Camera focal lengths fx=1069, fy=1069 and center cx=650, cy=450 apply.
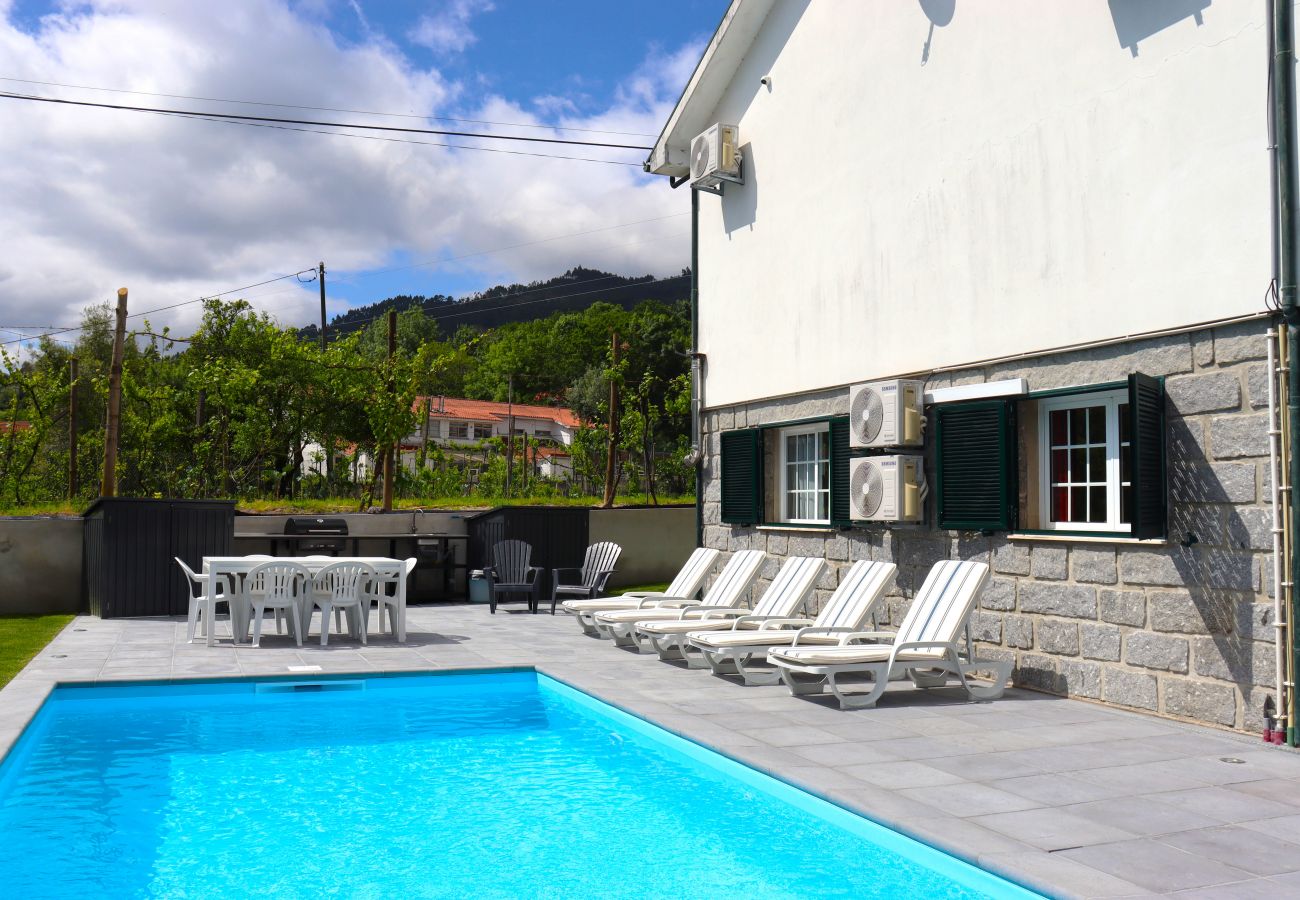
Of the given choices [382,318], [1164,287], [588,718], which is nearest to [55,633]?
[588,718]

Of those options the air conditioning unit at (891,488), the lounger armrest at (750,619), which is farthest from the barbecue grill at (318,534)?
the air conditioning unit at (891,488)

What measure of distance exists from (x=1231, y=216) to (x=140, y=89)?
14.5 metres

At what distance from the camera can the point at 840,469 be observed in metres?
10.2

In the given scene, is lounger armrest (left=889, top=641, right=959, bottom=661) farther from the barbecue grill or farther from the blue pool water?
the barbecue grill

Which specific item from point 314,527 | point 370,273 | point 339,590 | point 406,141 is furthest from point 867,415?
point 370,273

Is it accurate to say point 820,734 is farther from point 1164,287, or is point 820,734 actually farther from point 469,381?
point 469,381

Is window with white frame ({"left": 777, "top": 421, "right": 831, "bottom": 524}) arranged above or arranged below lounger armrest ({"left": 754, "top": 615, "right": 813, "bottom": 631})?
above

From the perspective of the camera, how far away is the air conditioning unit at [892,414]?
9.02 m

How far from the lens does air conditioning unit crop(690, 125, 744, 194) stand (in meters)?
12.1

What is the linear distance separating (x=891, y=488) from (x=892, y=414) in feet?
2.07

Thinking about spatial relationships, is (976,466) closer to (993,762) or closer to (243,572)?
(993,762)

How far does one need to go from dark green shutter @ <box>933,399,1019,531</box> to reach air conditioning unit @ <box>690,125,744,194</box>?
455 cm

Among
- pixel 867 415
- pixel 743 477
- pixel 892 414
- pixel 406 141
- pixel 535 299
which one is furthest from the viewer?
pixel 535 299

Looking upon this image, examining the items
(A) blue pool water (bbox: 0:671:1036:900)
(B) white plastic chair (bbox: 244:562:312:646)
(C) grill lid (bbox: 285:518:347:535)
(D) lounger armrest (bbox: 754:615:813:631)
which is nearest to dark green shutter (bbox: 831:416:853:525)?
(D) lounger armrest (bbox: 754:615:813:631)
